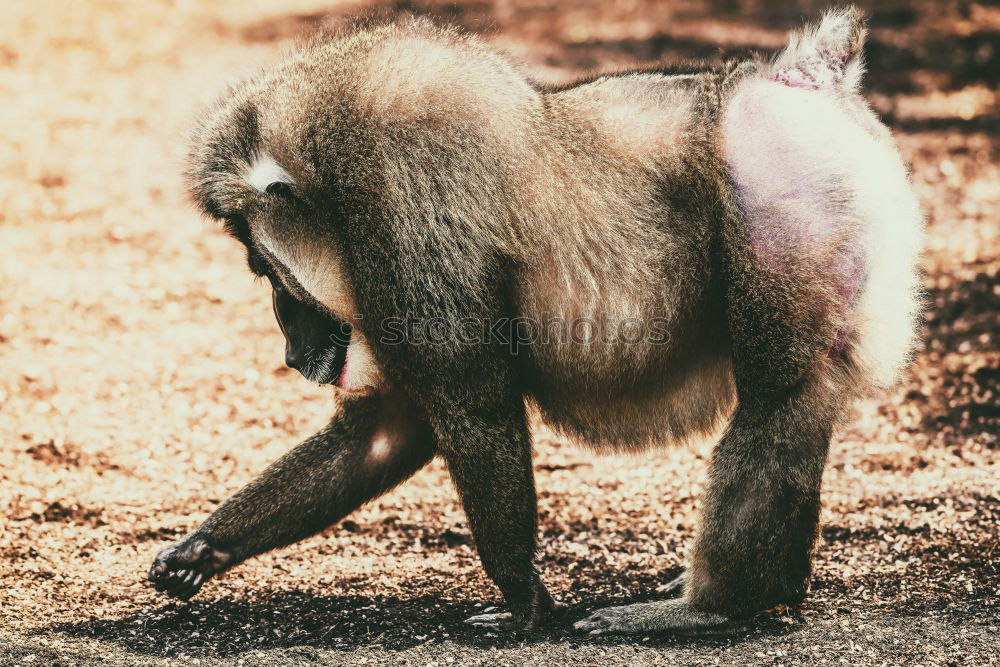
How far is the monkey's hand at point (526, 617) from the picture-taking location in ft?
12.5

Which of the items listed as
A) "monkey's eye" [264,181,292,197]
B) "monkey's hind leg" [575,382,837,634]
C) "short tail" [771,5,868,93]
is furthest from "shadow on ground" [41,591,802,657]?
"short tail" [771,5,868,93]

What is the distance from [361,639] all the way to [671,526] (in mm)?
1605

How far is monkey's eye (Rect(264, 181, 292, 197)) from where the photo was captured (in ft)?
12.1

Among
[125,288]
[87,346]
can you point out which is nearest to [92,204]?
[125,288]

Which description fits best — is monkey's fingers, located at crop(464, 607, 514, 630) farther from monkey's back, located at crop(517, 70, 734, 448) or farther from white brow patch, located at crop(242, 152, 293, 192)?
white brow patch, located at crop(242, 152, 293, 192)

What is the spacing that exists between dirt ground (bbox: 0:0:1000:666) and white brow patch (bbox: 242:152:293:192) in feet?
1.84

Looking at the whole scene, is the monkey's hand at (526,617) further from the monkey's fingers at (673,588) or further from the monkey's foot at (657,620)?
the monkey's fingers at (673,588)

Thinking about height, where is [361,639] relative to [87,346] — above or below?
below

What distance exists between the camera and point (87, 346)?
20.5ft

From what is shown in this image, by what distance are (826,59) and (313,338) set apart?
2107 mm

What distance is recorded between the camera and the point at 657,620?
3.77 m

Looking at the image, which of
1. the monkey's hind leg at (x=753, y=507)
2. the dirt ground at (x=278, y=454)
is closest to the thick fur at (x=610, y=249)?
the monkey's hind leg at (x=753, y=507)

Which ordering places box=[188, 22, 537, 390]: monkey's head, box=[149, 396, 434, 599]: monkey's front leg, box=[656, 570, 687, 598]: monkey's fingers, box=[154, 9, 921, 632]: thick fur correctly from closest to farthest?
box=[154, 9, 921, 632]: thick fur < box=[188, 22, 537, 390]: monkey's head < box=[149, 396, 434, 599]: monkey's front leg < box=[656, 570, 687, 598]: monkey's fingers

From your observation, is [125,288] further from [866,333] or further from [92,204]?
[866,333]
